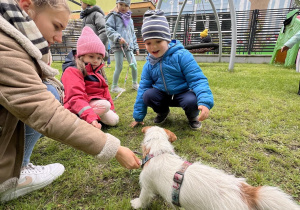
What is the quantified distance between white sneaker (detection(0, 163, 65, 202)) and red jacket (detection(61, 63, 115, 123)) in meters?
0.67

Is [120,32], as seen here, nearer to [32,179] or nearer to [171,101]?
[171,101]

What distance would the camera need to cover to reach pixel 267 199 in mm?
1004

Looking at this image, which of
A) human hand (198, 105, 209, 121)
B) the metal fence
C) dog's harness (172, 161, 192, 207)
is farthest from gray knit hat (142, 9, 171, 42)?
the metal fence

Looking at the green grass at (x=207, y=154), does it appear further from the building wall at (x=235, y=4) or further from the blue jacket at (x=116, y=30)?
the building wall at (x=235, y=4)

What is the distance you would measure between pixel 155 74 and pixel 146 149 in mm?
1433

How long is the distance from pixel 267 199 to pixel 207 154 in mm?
1129

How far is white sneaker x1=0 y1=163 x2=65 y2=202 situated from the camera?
153 centimetres

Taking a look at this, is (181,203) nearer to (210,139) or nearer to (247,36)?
(210,139)

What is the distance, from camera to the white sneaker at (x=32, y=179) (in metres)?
1.53

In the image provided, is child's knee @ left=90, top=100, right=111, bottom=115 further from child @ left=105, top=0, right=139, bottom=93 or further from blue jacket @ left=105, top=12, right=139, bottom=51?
blue jacket @ left=105, top=12, right=139, bottom=51

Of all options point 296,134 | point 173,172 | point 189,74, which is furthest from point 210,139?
point 173,172

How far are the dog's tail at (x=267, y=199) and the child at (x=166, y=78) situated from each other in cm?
111

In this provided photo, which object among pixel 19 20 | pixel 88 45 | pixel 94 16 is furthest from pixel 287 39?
pixel 19 20

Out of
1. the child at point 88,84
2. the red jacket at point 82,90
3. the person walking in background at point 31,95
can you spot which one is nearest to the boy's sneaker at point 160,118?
the child at point 88,84
